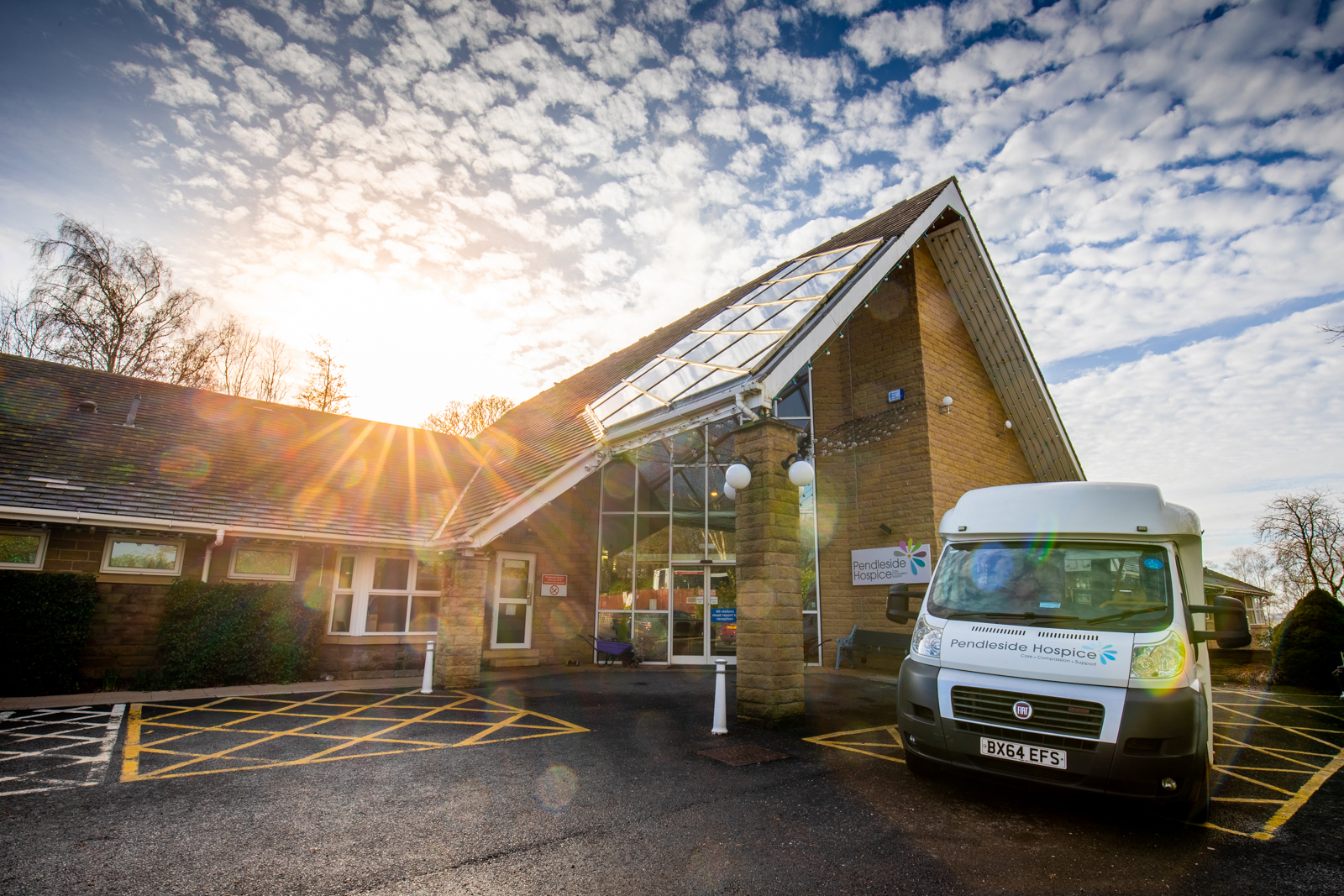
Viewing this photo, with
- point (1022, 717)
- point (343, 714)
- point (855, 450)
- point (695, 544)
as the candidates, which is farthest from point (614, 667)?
point (1022, 717)

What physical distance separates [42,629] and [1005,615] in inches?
516

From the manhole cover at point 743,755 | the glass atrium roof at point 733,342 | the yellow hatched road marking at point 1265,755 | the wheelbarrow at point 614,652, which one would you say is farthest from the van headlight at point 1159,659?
the wheelbarrow at point 614,652

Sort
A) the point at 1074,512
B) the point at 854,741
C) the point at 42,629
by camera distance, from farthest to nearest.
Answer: the point at 42,629 → the point at 854,741 → the point at 1074,512

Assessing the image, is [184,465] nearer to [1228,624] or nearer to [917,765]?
[917,765]

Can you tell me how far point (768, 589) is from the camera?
23.8 ft

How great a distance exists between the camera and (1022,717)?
440 centimetres

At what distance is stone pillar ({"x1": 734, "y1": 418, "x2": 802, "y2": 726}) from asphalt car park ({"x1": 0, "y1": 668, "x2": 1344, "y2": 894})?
48 centimetres

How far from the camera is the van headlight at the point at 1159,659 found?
13.9ft

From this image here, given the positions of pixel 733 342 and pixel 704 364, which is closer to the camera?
pixel 704 364

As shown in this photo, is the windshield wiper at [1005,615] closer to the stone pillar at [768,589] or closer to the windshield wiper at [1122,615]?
the windshield wiper at [1122,615]

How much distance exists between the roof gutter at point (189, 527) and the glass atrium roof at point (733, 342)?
207 inches

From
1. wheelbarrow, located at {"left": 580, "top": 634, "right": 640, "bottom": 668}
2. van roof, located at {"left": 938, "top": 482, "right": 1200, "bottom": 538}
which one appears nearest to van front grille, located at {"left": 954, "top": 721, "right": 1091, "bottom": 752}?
van roof, located at {"left": 938, "top": 482, "right": 1200, "bottom": 538}

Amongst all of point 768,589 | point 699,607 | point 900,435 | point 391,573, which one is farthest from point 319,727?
point 900,435

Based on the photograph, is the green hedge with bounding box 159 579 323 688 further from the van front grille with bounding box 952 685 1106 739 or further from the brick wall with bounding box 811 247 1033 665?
the van front grille with bounding box 952 685 1106 739
